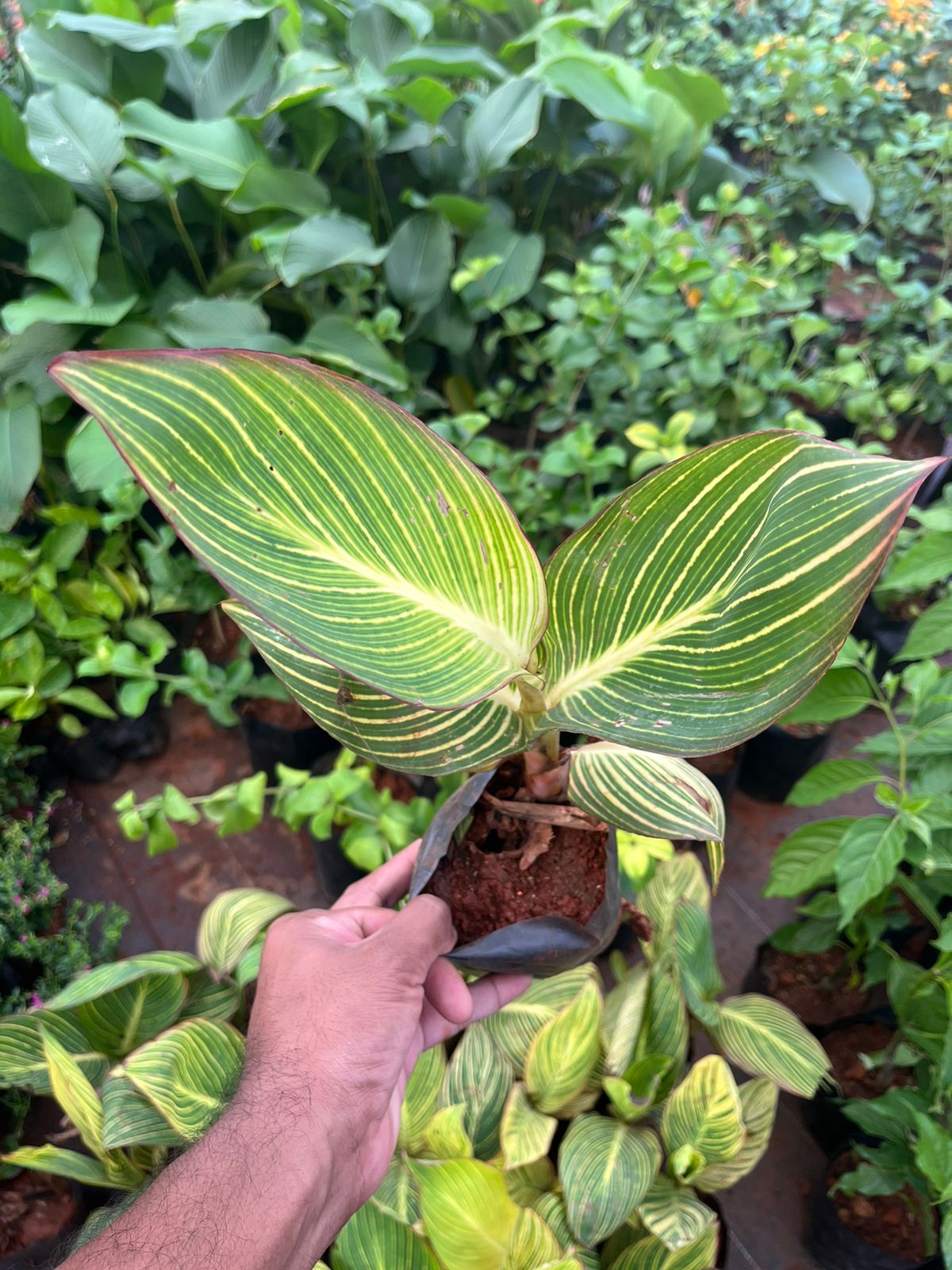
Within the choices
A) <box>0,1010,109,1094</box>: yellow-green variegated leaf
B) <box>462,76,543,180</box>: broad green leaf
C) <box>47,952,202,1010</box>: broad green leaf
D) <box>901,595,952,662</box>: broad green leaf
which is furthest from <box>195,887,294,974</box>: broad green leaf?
<box>462,76,543,180</box>: broad green leaf

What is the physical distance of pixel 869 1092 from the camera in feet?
3.58

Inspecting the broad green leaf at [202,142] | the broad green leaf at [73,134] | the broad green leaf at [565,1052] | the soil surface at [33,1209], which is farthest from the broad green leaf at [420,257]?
the soil surface at [33,1209]

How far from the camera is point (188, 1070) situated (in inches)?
32.6

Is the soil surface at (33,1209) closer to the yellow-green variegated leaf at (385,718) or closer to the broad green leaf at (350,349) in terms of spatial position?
the yellow-green variegated leaf at (385,718)

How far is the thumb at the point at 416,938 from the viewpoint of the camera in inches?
25.4

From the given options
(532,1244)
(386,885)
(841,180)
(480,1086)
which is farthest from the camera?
(841,180)

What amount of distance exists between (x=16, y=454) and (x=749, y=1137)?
4.77 ft

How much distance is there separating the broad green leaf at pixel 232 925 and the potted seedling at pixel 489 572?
59 cm

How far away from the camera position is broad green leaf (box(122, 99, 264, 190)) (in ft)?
4.42

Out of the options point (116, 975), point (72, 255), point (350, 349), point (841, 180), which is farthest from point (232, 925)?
point (841, 180)

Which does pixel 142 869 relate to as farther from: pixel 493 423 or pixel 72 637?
pixel 493 423

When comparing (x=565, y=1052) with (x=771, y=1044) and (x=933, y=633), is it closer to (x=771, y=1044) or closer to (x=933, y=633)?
(x=771, y=1044)

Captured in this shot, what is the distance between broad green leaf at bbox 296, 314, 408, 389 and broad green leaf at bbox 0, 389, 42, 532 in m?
0.47

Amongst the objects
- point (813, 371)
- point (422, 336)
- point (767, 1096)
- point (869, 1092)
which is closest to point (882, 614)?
point (813, 371)
